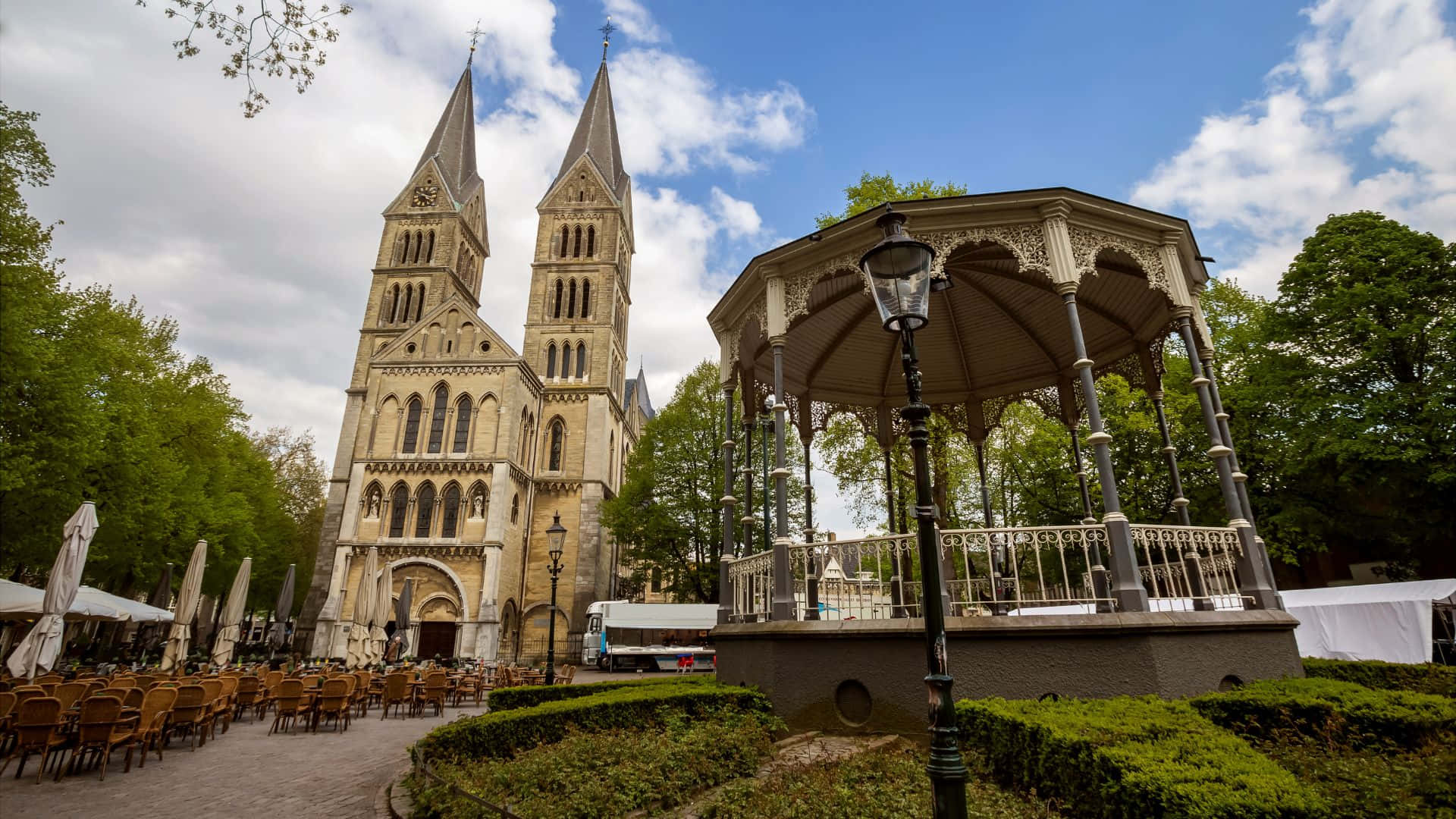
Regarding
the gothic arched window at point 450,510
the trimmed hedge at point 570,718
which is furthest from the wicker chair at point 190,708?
the gothic arched window at point 450,510

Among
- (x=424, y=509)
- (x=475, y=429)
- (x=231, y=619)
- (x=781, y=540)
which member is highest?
(x=475, y=429)

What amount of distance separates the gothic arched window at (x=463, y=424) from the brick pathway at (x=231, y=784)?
2408 cm

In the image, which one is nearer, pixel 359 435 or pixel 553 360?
pixel 359 435

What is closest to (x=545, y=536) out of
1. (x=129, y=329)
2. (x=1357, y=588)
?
(x=129, y=329)

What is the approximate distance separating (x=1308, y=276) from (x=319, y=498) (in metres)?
55.2

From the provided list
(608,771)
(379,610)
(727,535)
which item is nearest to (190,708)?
(608,771)

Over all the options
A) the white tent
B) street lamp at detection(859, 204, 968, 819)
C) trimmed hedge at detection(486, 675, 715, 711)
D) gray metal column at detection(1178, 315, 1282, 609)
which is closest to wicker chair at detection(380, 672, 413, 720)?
trimmed hedge at detection(486, 675, 715, 711)

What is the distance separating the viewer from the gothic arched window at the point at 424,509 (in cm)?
3325

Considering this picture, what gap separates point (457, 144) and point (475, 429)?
27.6 meters

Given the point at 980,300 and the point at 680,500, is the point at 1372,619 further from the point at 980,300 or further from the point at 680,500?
the point at 680,500

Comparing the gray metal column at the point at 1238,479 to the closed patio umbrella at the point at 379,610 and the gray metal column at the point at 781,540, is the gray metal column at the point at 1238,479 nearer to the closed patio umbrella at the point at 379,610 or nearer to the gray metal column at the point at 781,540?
the gray metal column at the point at 781,540

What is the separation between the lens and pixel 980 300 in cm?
1290

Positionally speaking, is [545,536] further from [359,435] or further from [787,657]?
[787,657]

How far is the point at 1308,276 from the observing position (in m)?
20.8
